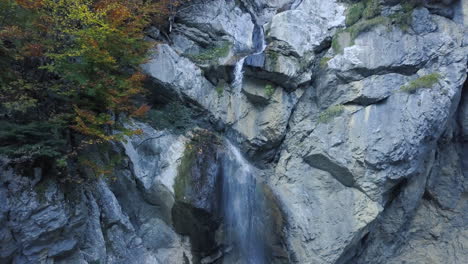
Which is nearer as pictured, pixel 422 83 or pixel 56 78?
pixel 56 78

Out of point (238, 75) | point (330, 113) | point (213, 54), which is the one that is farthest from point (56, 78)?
point (330, 113)

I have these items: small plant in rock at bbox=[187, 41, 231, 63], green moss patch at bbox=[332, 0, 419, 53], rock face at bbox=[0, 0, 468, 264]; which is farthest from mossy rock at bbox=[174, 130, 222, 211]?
green moss patch at bbox=[332, 0, 419, 53]

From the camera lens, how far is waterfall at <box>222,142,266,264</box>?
983cm

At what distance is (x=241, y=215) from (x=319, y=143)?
11.6 ft

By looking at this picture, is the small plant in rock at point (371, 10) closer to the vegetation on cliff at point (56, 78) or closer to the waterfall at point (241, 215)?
the waterfall at point (241, 215)

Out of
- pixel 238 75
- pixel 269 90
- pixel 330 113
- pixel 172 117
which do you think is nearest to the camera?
pixel 330 113

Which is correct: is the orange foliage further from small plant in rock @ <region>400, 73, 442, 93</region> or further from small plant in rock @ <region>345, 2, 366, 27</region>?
small plant in rock @ <region>400, 73, 442, 93</region>

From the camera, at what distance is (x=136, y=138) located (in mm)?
9852

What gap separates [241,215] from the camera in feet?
33.1

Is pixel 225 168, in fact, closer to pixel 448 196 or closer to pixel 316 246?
pixel 316 246

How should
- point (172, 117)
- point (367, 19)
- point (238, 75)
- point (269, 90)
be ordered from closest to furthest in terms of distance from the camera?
point (172, 117) → point (269, 90) → point (367, 19) → point (238, 75)

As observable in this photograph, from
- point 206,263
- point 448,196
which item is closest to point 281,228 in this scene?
point 206,263

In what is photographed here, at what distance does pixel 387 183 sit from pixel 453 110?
379 cm

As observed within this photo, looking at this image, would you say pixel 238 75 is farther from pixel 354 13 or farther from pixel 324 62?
pixel 354 13
